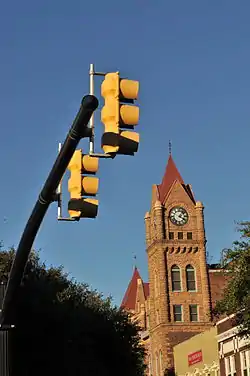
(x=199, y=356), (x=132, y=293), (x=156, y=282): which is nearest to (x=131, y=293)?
(x=132, y=293)

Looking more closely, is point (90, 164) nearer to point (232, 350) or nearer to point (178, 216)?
point (232, 350)

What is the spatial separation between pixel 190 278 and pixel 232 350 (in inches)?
1659

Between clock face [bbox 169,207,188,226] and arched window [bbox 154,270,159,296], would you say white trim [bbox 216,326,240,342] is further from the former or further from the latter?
clock face [bbox 169,207,188,226]

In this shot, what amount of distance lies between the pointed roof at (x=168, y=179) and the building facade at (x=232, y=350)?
4370cm

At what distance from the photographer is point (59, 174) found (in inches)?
374

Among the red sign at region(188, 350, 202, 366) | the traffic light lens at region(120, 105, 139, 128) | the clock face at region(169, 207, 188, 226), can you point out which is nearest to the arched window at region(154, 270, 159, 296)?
the clock face at region(169, 207, 188, 226)

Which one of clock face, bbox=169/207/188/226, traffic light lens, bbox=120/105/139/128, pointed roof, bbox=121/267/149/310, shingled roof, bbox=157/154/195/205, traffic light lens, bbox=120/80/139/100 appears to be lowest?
traffic light lens, bbox=120/105/139/128

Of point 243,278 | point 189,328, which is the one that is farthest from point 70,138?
point 189,328

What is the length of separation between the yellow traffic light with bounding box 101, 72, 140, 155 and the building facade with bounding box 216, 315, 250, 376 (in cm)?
3548

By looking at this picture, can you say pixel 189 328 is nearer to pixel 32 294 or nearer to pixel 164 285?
pixel 164 285

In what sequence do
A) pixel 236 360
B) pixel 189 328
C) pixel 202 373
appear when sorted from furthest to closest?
pixel 189 328 < pixel 202 373 < pixel 236 360

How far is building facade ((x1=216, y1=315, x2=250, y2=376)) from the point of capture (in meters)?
44.2

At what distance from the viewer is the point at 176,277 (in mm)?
89125

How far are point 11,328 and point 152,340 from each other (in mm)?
78453
